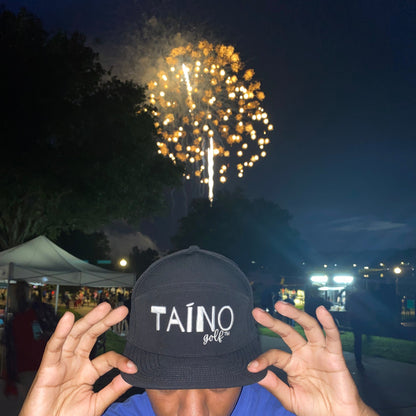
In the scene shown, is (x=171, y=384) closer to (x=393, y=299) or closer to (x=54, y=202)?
(x=393, y=299)

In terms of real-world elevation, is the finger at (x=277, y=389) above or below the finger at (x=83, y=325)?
below

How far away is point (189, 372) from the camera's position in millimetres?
1406

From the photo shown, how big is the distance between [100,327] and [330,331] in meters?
0.93

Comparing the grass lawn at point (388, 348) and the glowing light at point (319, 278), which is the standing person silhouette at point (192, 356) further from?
the glowing light at point (319, 278)

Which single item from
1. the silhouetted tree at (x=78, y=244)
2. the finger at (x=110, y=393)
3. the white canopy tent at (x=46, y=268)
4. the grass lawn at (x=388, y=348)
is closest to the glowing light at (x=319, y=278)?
the grass lawn at (x=388, y=348)

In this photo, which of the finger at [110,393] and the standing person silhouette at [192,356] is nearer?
the standing person silhouette at [192,356]

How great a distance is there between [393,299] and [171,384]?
15.6m

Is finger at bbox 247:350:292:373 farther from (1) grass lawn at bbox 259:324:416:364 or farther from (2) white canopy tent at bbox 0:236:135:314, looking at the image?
(1) grass lawn at bbox 259:324:416:364

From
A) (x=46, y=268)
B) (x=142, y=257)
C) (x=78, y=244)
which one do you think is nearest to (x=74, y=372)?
(x=46, y=268)

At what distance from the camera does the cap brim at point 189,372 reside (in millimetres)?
1397

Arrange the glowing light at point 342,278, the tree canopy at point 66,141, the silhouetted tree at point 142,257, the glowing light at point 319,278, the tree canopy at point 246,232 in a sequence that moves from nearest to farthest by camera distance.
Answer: the tree canopy at point 66,141, the glowing light at point 342,278, the glowing light at point 319,278, the tree canopy at point 246,232, the silhouetted tree at point 142,257

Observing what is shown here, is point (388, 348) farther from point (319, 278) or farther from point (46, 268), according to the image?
point (319, 278)

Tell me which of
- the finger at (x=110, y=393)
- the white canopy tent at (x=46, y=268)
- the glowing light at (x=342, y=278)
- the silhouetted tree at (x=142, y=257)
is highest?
Answer: the silhouetted tree at (x=142, y=257)

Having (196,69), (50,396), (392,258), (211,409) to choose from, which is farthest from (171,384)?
(392,258)
